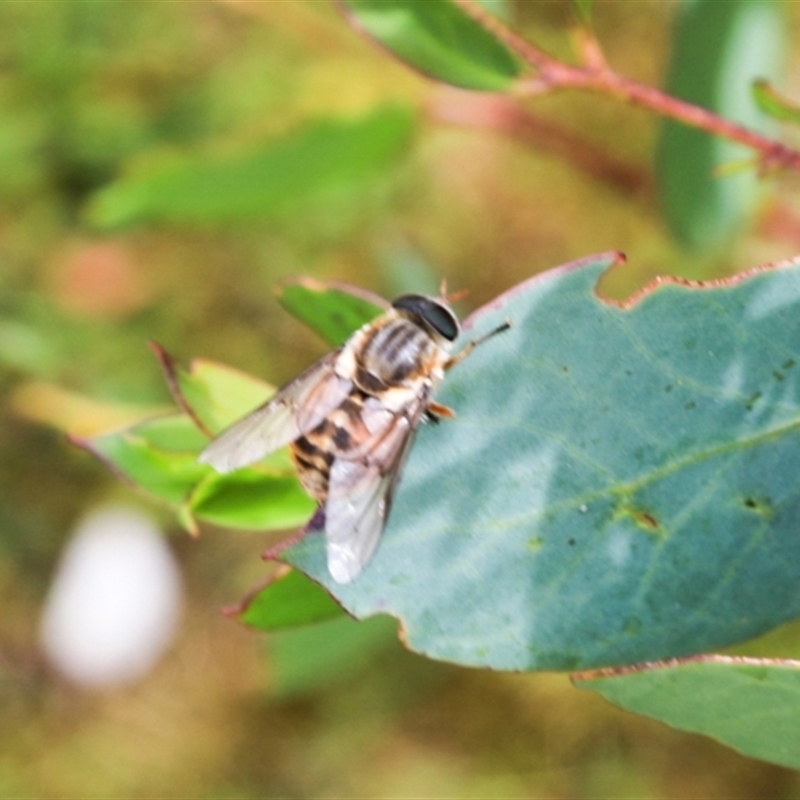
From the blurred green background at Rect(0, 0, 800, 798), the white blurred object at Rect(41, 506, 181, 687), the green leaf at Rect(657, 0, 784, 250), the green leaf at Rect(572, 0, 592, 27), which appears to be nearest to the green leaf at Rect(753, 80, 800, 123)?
the green leaf at Rect(572, 0, 592, 27)

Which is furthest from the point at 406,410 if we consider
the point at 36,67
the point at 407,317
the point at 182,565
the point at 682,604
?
the point at 36,67

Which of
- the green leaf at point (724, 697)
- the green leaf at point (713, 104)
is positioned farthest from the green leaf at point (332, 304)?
the green leaf at point (713, 104)

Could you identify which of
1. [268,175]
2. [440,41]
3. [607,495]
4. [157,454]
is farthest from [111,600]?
[607,495]

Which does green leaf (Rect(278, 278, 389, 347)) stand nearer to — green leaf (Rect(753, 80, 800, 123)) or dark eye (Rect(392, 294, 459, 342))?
dark eye (Rect(392, 294, 459, 342))

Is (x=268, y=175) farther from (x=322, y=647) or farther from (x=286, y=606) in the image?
(x=286, y=606)

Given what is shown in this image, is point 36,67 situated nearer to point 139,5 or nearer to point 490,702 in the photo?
point 139,5
